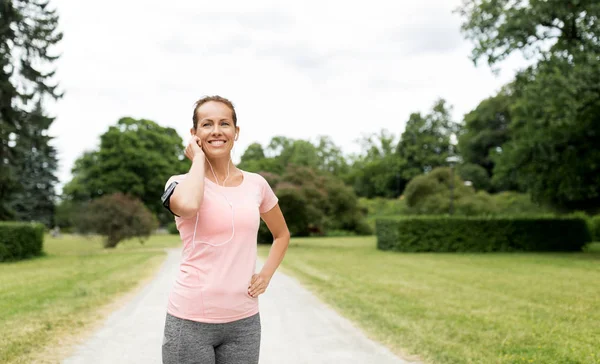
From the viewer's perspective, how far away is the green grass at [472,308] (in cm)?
688

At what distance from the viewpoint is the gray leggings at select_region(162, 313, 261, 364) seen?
7.95ft

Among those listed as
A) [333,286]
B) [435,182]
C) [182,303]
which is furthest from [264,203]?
[435,182]

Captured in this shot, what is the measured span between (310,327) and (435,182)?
138ft

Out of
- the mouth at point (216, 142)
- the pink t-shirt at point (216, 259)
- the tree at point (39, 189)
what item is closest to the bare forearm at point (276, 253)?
the pink t-shirt at point (216, 259)

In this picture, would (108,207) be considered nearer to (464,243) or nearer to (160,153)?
(464,243)

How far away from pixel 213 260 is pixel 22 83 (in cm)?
2977

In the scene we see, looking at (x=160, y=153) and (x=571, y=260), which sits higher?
(x=160, y=153)

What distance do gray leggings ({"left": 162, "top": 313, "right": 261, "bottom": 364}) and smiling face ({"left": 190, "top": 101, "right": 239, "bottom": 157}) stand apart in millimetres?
755

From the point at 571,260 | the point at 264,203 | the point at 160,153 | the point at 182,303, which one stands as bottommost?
the point at 571,260

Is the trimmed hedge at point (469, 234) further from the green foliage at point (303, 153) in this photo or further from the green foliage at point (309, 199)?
the green foliage at point (303, 153)

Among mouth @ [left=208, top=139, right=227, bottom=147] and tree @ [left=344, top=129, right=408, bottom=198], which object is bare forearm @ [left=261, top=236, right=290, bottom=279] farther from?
tree @ [left=344, top=129, right=408, bottom=198]

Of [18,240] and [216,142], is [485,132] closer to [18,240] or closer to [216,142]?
[18,240]

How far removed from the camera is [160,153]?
56750 millimetres

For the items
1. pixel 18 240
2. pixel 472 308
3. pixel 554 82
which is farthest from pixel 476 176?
pixel 472 308
